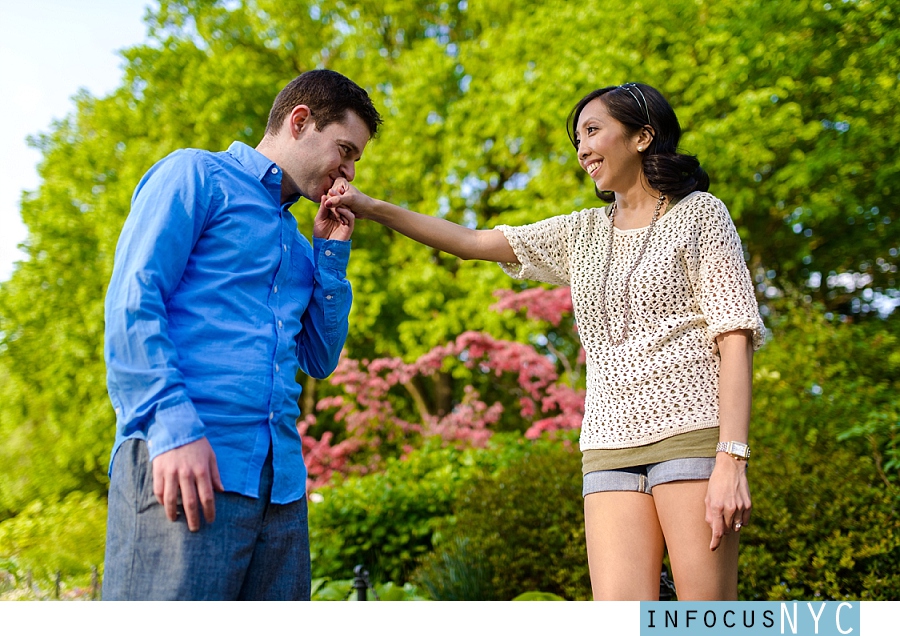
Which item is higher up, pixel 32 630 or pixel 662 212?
pixel 662 212

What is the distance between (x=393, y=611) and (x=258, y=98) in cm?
1145

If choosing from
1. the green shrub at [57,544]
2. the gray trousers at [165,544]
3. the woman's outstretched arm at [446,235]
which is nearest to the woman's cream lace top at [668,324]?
the woman's outstretched arm at [446,235]

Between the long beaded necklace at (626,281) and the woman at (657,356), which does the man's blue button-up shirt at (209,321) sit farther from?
the long beaded necklace at (626,281)

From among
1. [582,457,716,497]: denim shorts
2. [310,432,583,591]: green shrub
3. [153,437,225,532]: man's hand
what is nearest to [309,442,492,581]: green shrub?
[310,432,583,591]: green shrub

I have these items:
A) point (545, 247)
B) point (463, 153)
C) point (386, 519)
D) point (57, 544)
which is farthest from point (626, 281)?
point (463, 153)

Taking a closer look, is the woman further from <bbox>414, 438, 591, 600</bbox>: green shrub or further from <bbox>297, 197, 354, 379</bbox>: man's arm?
<bbox>414, 438, 591, 600</bbox>: green shrub

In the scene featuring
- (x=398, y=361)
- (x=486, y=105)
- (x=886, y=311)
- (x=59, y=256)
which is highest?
(x=486, y=105)

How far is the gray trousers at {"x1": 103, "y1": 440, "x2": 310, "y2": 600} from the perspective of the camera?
60.2 inches

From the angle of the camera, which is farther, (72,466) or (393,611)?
(72,466)

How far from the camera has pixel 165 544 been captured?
1530 mm

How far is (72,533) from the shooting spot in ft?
25.4

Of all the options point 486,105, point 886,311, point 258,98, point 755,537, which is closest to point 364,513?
point 755,537

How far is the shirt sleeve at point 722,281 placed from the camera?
81.0 inches

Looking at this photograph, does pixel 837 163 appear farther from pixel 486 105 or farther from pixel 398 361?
pixel 398 361
